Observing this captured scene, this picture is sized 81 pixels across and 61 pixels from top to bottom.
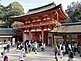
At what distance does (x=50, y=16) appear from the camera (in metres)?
31.4

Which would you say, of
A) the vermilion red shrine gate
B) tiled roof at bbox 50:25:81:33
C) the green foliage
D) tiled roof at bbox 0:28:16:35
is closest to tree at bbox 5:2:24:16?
the green foliage

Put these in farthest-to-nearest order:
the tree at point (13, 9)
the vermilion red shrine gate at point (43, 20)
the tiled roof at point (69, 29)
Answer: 1. the tree at point (13, 9)
2. the vermilion red shrine gate at point (43, 20)
3. the tiled roof at point (69, 29)

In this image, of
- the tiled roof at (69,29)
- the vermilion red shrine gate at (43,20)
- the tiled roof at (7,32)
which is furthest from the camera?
the tiled roof at (7,32)

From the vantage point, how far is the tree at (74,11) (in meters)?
48.6

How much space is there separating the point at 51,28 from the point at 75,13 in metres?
21.6

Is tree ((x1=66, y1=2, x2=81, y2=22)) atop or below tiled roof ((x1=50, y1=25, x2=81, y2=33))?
atop

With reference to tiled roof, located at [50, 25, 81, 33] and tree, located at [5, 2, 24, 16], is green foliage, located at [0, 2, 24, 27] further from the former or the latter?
tiled roof, located at [50, 25, 81, 33]

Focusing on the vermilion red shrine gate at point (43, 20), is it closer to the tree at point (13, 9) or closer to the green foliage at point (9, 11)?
the green foliage at point (9, 11)

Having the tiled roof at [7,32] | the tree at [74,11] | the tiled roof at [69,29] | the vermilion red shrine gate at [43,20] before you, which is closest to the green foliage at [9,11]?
the tiled roof at [7,32]

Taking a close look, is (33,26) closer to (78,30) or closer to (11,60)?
(78,30)

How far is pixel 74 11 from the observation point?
50.9 metres

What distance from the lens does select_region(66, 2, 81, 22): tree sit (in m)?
48.6

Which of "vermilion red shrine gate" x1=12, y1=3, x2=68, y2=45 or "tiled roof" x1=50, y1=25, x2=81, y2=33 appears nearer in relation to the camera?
"tiled roof" x1=50, y1=25, x2=81, y2=33

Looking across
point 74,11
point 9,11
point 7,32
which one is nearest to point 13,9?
point 9,11
